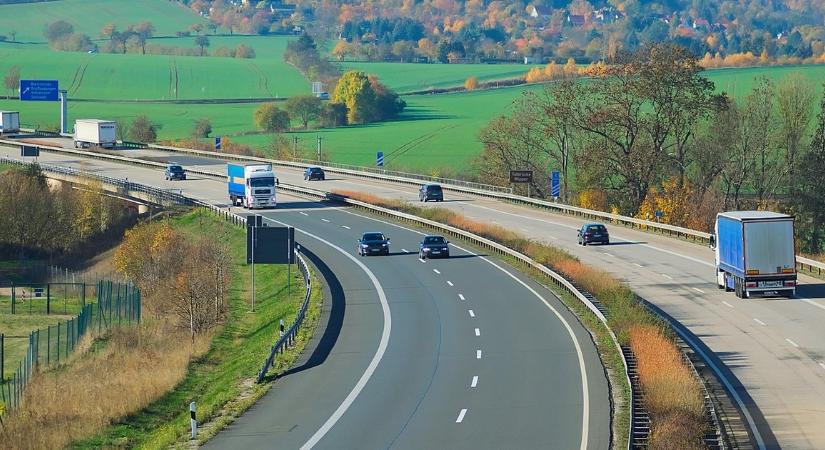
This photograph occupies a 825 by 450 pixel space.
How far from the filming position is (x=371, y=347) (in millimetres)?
43688

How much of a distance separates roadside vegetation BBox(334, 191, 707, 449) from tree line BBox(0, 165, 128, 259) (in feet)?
128

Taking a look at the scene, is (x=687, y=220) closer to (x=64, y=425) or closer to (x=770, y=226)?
(x=770, y=226)

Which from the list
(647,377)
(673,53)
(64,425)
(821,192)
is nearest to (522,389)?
(647,377)

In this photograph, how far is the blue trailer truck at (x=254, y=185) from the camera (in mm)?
93375

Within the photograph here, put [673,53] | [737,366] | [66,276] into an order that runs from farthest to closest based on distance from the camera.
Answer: [673,53]
[66,276]
[737,366]

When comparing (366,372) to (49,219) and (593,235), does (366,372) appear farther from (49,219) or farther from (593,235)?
(49,219)

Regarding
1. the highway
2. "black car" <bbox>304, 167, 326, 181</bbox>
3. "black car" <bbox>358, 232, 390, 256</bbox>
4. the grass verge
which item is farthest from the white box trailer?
the highway

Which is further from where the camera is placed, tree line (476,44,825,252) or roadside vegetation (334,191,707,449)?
tree line (476,44,825,252)

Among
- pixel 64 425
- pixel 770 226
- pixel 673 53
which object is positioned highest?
pixel 673 53

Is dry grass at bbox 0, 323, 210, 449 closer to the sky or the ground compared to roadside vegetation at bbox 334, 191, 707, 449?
closer to the ground

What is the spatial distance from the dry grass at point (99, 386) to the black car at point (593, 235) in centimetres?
2472

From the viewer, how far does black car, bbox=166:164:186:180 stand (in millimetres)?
114312

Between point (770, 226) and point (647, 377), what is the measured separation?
59.4ft

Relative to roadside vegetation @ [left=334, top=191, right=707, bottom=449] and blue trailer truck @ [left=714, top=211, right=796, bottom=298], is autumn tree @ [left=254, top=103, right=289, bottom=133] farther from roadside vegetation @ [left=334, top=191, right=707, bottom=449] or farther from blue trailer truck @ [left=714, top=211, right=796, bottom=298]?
blue trailer truck @ [left=714, top=211, right=796, bottom=298]
